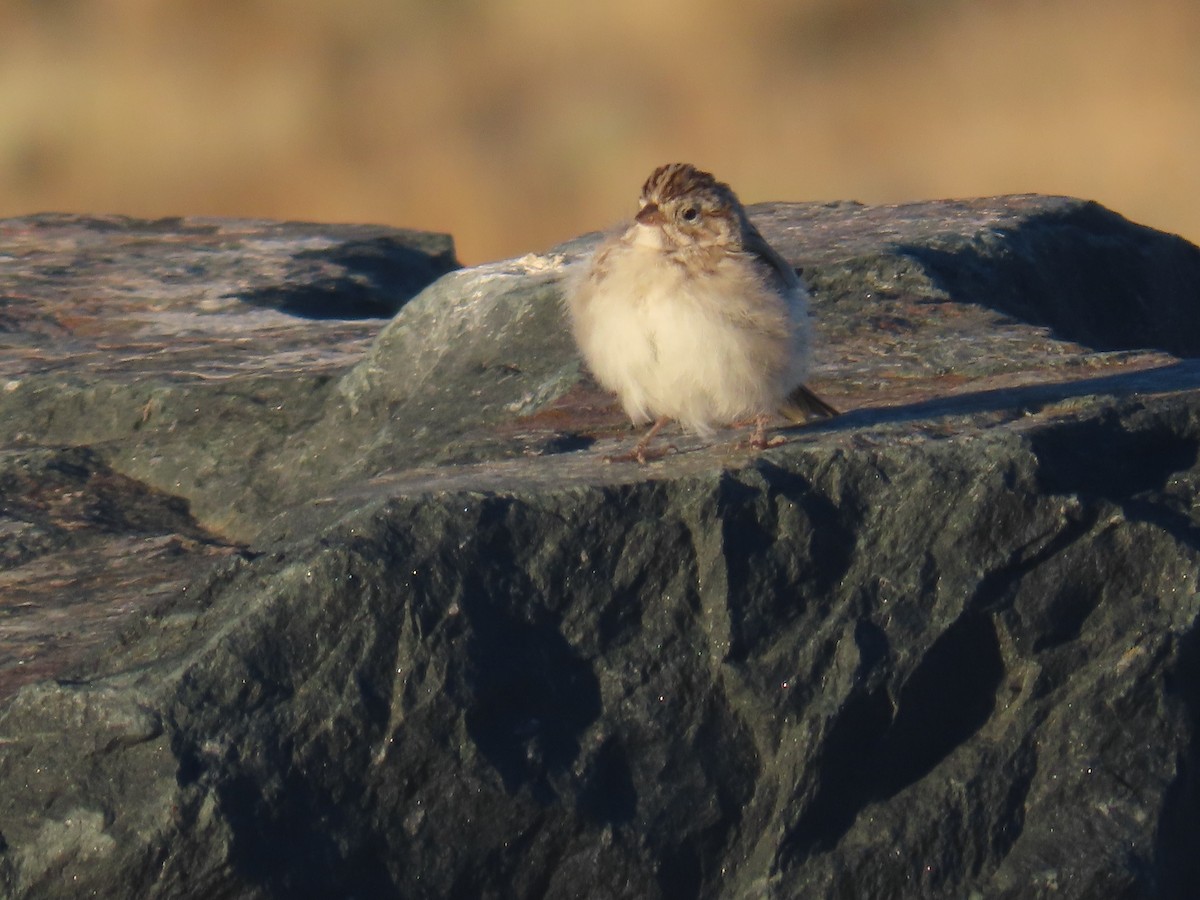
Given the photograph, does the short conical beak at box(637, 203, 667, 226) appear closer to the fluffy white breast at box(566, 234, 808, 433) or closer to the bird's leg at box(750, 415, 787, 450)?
the fluffy white breast at box(566, 234, 808, 433)

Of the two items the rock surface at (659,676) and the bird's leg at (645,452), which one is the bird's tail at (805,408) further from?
the bird's leg at (645,452)

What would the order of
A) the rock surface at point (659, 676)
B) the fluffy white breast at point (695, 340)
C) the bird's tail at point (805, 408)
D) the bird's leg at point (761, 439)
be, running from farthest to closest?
the bird's tail at point (805, 408), the fluffy white breast at point (695, 340), the bird's leg at point (761, 439), the rock surface at point (659, 676)

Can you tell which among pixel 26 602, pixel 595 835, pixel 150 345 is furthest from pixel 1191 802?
pixel 150 345

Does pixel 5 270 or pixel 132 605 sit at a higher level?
pixel 5 270

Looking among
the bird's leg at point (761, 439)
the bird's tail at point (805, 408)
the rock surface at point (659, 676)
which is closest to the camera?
the rock surface at point (659, 676)

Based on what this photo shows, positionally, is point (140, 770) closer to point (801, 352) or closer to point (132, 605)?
point (132, 605)

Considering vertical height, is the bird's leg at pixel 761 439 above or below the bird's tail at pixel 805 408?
below

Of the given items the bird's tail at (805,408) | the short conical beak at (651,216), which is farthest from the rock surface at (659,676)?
the short conical beak at (651,216)
